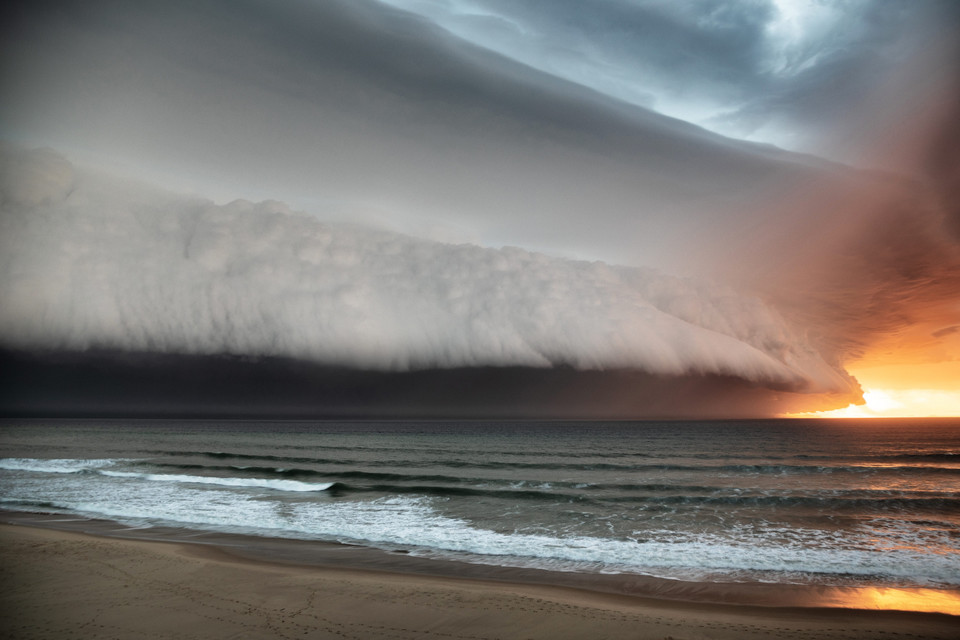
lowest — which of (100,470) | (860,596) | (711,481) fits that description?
(100,470)

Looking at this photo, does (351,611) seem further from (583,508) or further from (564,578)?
(583,508)

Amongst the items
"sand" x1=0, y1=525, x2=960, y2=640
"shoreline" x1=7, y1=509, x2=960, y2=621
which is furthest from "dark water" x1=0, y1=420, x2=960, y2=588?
"sand" x1=0, y1=525, x2=960, y2=640

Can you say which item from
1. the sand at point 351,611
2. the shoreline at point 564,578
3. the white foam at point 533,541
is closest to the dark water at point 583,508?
the white foam at point 533,541

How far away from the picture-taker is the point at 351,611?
10133 millimetres

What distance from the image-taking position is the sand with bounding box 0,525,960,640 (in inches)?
359

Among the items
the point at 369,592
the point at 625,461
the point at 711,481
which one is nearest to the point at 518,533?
the point at 369,592

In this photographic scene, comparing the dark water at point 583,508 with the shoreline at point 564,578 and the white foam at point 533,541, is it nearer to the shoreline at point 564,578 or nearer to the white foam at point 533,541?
the white foam at point 533,541

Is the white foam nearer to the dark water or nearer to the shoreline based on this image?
the dark water

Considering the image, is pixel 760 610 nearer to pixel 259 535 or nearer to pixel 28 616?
pixel 28 616

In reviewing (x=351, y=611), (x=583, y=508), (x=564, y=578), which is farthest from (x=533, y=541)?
(x=351, y=611)

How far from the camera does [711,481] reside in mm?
31969

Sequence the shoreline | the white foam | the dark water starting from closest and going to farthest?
the shoreline, the white foam, the dark water

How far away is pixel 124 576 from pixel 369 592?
649 centimetres

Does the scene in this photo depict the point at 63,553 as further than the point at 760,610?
Yes
